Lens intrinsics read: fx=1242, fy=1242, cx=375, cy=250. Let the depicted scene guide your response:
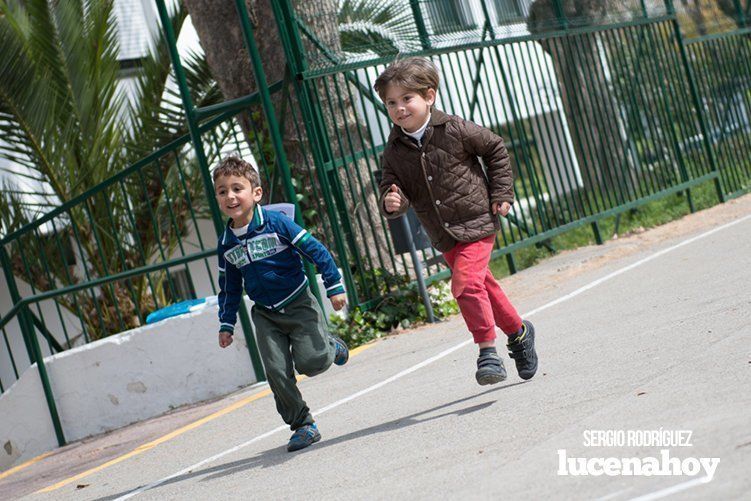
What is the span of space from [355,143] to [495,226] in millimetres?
4305

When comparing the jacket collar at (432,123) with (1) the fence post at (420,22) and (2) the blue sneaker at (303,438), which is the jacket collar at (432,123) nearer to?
(2) the blue sneaker at (303,438)

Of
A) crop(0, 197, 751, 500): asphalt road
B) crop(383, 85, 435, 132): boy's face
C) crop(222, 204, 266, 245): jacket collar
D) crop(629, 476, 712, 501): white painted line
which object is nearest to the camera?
crop(629, 476, 712, 501): white painted line

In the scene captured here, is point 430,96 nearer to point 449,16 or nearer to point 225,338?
point 225,338

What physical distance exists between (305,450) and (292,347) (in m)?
0.57

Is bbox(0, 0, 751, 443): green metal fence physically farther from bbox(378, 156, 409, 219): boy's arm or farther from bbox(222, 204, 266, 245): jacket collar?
bbox(378, 156, 409, 219): boy's arm

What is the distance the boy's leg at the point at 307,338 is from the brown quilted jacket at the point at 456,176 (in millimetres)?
668

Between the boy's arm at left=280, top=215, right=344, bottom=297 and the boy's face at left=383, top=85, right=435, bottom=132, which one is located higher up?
the boy's face at left=383, top=85, right=435, bottom=132

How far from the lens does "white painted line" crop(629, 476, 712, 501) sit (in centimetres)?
386

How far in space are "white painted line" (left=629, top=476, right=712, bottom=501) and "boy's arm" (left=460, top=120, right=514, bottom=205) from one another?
2726 mm

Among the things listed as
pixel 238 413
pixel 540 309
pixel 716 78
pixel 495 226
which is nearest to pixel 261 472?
pixel 495 226

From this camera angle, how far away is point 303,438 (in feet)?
20.9

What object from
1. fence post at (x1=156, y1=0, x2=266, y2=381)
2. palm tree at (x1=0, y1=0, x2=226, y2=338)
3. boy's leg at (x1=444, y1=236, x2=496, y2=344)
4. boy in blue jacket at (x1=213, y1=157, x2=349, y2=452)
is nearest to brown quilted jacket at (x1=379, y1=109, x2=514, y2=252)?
boy's leg at (x1=444, y1=236, x2=496, y2=344)

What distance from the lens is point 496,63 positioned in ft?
39.7

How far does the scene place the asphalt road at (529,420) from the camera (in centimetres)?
436
